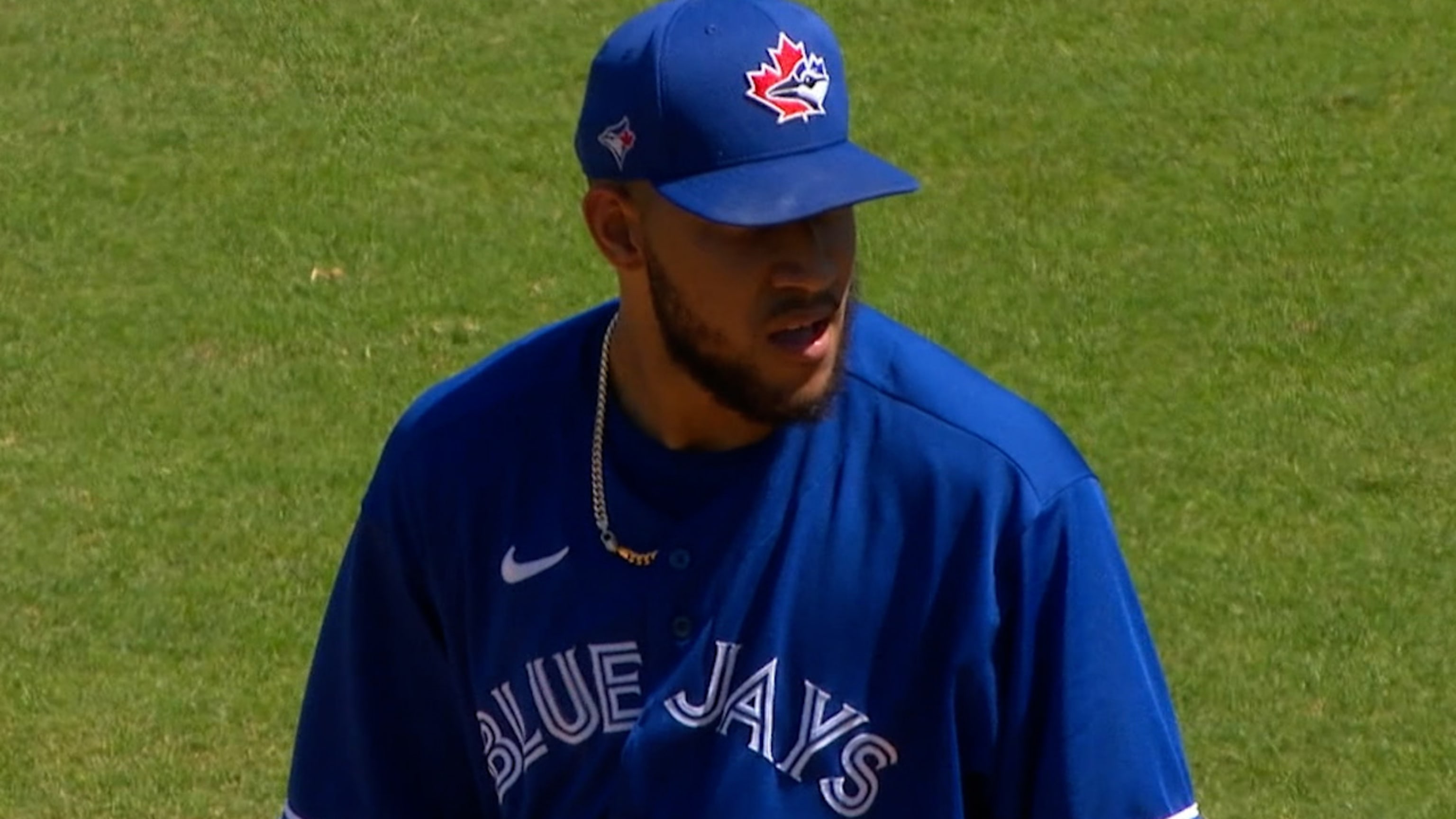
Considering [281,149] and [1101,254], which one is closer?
[1101,254]

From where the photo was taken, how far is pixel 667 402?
8.96 ft

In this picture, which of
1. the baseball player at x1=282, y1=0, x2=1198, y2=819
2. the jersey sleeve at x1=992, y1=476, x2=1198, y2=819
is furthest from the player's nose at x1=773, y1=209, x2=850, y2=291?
the jersey sleeve at x1=992, y1=476, x2=1198, y2=819

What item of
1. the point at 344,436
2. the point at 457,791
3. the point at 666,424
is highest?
the point at 666,424

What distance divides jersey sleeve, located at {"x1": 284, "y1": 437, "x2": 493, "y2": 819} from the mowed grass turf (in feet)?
8.61

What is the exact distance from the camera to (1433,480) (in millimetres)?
6594

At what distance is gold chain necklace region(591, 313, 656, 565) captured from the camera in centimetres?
271

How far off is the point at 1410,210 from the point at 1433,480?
159 cm

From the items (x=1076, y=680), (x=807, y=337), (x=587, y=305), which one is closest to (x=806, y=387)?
(x=807, y=337)

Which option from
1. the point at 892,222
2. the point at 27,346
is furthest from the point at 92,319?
the point at 892,222

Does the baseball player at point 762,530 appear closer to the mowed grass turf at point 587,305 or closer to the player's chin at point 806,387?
the player's chin at point 806,387

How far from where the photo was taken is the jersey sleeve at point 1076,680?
8.27ft

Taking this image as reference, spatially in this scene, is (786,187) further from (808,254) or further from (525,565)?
(525,565)

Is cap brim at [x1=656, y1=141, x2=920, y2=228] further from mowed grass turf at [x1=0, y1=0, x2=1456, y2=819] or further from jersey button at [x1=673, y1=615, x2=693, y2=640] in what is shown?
mowed grass turf at [x1=0, y1=0, x2=1456, y2=819]

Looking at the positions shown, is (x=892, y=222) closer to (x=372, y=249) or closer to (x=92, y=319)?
(x=372, y=249)
